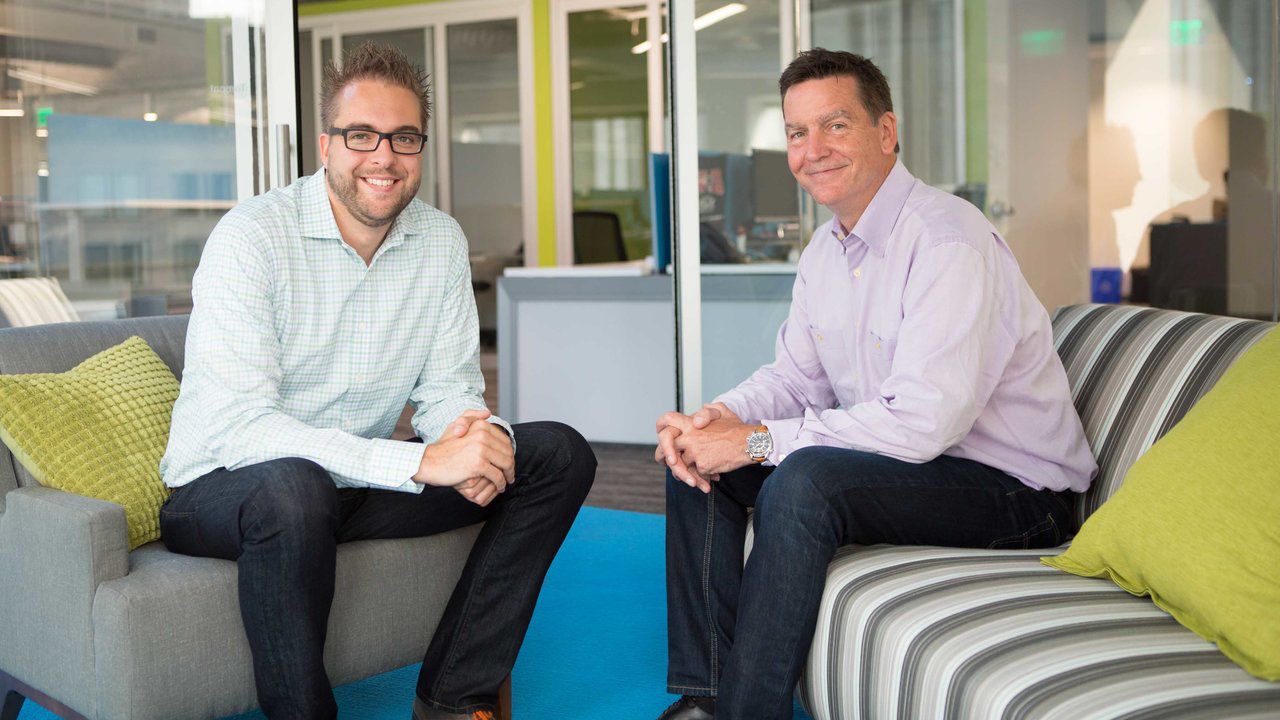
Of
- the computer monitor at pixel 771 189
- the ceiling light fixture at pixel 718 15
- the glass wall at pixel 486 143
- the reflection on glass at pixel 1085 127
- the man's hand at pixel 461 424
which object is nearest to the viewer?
the man's hand at pixel 461 424

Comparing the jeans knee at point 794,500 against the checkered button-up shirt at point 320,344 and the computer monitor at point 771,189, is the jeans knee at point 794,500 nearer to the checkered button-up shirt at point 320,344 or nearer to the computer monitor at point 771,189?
the checkered button-up shirt at point 320,344

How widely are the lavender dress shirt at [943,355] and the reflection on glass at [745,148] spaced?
1499 millimetres

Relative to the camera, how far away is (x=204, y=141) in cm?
407

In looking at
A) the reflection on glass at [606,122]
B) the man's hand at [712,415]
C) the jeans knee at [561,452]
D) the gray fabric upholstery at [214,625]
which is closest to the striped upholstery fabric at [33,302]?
the gray fabric upholstery at [214,625]

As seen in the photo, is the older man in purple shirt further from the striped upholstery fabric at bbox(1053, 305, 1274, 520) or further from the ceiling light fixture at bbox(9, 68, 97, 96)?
the ceiling light fixture at bbox(9, 68, 97, 96)

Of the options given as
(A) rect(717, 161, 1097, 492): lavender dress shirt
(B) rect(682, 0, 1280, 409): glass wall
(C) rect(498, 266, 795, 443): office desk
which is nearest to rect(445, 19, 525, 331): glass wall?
(C) rect(498, 266, 795, 443): office desk

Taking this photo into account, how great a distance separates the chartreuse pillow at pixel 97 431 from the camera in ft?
6.13

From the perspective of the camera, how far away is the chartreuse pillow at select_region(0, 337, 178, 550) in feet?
6.13

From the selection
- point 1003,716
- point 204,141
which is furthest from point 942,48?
point 1003,716

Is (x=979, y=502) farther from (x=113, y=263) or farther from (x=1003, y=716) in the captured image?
(x=113, y=263)

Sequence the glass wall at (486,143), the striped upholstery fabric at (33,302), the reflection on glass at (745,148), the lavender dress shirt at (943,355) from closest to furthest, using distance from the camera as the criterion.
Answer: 1. the lavender dress shirt at (943,355)
2. the reflection on glass at (745,148)
3. the striped upholstery fabric at (33,302)
4. the glass wall at (486,143)

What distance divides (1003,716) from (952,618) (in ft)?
0.66

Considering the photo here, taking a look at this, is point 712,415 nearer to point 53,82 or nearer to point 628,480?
point 628,480

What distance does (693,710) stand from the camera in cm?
198
